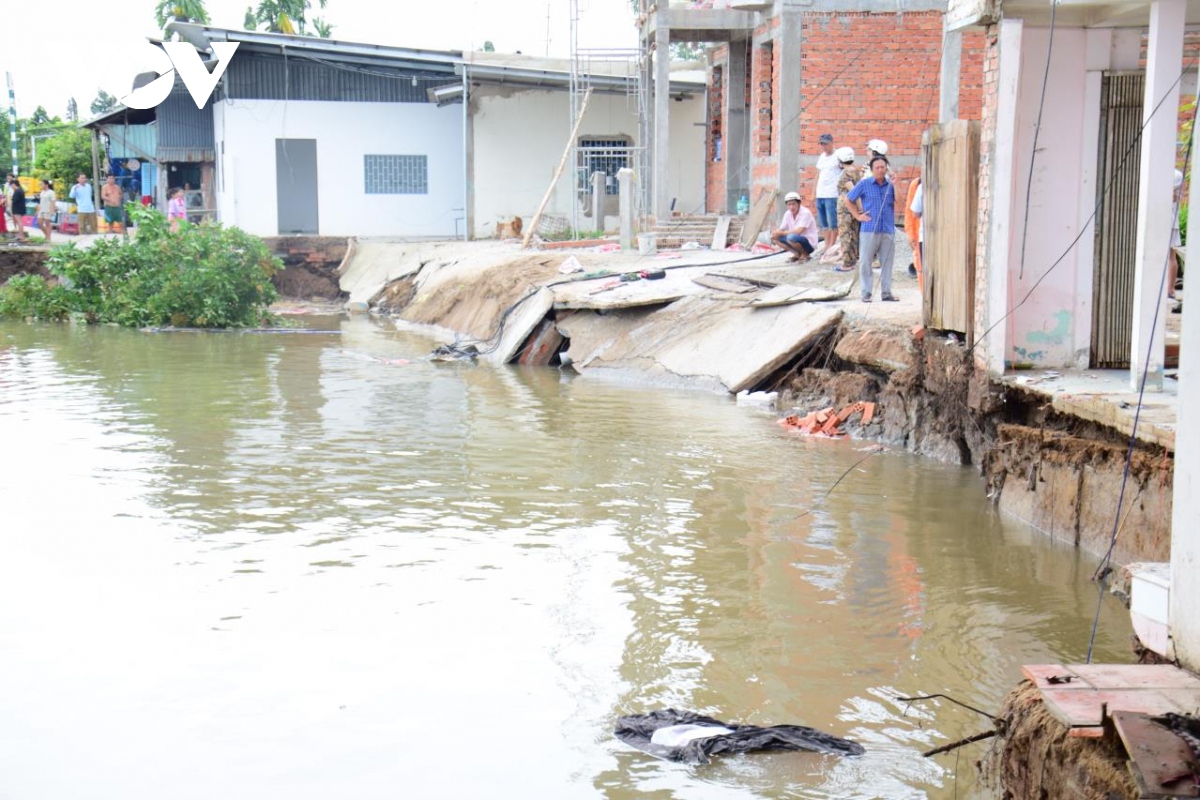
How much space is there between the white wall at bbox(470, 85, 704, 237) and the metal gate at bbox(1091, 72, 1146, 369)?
1827cm

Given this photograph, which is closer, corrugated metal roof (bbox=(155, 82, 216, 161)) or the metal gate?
the metal gate

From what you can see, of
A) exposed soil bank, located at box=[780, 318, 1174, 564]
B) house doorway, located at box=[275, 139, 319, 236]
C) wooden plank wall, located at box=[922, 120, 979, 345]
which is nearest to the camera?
exposed soil bank, located at box=[780, 318, 1174, 564]

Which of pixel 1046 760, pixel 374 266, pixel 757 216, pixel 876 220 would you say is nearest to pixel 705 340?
pixel 876 220

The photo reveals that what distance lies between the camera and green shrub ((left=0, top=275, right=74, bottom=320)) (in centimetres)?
2203

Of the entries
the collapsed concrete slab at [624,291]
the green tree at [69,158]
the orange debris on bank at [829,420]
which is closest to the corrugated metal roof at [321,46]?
the collapsed concrete slab at [624,291]

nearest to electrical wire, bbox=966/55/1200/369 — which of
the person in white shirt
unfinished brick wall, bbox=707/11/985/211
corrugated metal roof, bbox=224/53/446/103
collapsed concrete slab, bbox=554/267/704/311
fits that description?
collapsed concrete slab, bbox=554/267/704/311

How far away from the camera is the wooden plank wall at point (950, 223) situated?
998 cm

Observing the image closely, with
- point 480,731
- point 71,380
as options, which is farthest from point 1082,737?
point 71,380

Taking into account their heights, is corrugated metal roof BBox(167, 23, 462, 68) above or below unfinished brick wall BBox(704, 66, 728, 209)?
above

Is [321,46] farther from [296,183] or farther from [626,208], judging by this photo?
[626,208]

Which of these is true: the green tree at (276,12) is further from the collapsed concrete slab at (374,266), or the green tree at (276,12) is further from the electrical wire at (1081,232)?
the electrical wire at (1081,232)

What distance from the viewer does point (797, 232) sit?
1712 cm

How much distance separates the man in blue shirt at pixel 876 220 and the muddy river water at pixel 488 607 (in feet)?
8.21

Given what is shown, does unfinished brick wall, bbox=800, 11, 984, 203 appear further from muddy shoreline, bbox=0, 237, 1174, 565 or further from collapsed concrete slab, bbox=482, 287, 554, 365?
collapsed concrete slab, bbox=482, 287, 554, 365
